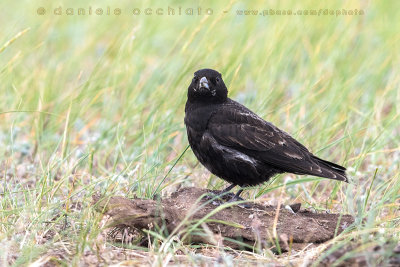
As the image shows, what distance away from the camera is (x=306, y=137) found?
547cm

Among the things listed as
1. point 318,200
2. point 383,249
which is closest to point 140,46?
point 318,200

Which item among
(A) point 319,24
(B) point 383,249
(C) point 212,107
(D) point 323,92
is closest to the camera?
(B) point 383,249

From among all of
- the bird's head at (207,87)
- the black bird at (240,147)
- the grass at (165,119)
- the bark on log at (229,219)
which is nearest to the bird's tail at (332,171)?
the black bird at (240,147)

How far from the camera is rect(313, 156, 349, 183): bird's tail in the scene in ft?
14.5

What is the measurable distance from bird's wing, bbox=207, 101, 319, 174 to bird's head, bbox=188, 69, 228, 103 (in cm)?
14

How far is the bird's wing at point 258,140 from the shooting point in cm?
456

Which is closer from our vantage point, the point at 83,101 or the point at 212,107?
the point at 212,107

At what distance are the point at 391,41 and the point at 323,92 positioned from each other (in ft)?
4.01

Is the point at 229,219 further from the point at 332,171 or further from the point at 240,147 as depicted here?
the point at 332,171

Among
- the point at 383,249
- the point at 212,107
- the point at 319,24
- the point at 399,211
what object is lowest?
the point at 399,211

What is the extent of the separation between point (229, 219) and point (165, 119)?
4.46ft

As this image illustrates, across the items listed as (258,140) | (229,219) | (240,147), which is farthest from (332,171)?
(229,219)

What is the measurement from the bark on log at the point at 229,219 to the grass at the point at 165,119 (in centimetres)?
11

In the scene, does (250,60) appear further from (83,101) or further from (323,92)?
(83,101)
